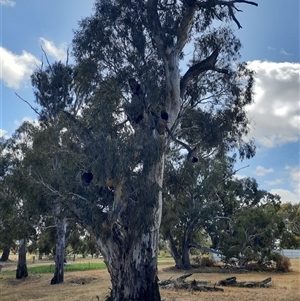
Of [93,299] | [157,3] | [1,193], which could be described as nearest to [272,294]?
[93,299]

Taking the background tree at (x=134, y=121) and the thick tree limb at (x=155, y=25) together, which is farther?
the thick tree limb at (x=155, y=25)

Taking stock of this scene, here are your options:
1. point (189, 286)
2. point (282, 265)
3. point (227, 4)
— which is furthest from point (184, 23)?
point (282, 265)

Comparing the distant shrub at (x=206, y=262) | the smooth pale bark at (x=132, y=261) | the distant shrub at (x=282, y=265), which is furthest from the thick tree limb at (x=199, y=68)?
the distant shrub at (x=206, y=262)

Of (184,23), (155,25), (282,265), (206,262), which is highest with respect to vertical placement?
(184,23)

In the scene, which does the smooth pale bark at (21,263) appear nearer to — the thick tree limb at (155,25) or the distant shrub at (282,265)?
the thick tree limb at (155,25)

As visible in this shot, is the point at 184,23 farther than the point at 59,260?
No

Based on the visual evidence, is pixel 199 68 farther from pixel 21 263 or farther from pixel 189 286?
pixel 21 263

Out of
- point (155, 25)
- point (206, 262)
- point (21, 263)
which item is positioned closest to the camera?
point (155, 25)

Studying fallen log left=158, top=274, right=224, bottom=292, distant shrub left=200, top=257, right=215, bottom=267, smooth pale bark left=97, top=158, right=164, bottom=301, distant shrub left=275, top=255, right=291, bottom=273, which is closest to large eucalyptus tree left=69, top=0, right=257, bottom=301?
smooth pale bark left=97, top=158, right=164, bottom=301

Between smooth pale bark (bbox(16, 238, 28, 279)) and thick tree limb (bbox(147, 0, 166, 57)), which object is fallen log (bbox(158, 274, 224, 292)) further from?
smooth pale bark (bbox(16, 238, 28, 279))

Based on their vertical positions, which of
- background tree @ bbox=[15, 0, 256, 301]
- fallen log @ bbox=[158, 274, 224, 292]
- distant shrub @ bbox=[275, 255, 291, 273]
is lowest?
fallen log @ bbox=[158, 274, 224, 292]

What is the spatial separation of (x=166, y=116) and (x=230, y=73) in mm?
3611

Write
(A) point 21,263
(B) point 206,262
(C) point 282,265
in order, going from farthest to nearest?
(B) point 206,262 < (C) point 282,265 < (A) point 21,263

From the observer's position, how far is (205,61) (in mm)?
12047
